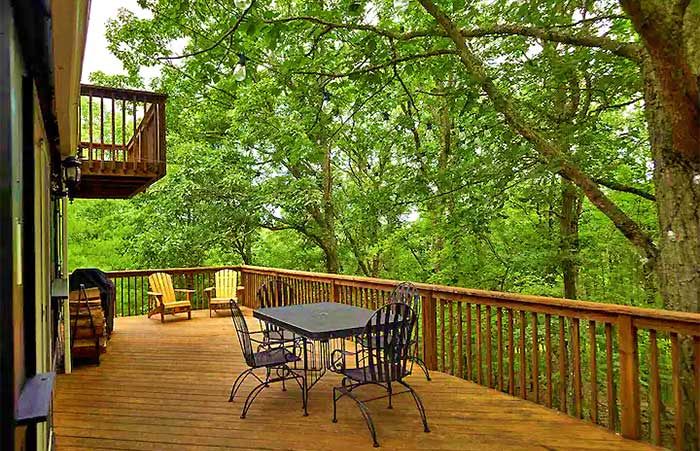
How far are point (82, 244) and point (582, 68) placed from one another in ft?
36.8

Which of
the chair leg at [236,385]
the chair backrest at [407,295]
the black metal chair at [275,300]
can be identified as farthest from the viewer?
the black metal chair at [275,300]

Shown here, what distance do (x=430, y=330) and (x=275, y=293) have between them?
2.48 metres

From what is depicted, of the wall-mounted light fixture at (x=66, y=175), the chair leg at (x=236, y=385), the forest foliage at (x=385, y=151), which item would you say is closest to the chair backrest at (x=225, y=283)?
the forest foliage at (x=385, y=151)

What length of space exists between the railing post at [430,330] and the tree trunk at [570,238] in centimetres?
328

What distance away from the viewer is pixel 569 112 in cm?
650

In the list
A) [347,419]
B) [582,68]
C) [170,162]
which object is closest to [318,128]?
[582,68]

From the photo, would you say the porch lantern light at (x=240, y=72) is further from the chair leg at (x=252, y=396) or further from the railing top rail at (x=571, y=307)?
the railing top rail at (x=571, y=307)

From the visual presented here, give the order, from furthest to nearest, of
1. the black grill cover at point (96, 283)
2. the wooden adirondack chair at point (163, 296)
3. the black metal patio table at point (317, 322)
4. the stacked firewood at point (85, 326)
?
the wooden adirondack chair at point (163, 296) → the black grill cover at point (96, 283) → the stacked firewood at point (85, 326) → the black metal patio table at point (317, 322)

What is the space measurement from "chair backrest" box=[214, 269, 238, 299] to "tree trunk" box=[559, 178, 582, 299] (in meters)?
5.62

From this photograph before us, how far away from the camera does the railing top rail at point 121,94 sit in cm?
585

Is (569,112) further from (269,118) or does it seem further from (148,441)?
(148,441)

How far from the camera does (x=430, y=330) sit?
4922mm

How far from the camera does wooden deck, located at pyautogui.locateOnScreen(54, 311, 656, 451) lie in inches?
126

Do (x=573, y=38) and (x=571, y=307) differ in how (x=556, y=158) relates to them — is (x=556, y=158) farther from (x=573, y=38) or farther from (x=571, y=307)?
(x=571, y=307)
